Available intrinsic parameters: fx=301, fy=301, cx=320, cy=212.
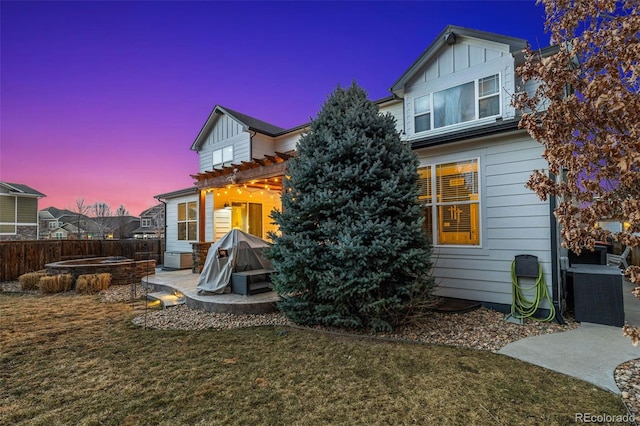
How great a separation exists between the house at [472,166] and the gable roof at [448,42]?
24mm

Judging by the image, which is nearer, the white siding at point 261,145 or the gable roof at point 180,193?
the white siding at point 261,145

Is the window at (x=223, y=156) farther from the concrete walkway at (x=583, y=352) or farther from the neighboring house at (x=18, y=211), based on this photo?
the neighboring house at (x=18, y=211)

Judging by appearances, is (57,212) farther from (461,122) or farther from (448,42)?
(461,122)

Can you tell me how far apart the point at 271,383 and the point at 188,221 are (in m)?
11.6

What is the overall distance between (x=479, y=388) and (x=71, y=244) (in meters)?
15.3

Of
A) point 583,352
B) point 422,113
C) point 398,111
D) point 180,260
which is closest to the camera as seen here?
point 583,352

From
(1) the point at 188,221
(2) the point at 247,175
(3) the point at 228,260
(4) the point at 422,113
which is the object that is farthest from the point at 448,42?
(1) the point at 188,221

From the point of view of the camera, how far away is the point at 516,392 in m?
2.99

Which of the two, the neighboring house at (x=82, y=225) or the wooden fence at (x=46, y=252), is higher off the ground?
the neighboring house at (x=82, y=225)

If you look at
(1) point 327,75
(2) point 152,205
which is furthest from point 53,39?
(2) point 152,205

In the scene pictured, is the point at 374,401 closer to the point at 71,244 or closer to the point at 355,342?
the point at 355,342

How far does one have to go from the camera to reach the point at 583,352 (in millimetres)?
4020

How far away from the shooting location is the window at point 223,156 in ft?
43.8

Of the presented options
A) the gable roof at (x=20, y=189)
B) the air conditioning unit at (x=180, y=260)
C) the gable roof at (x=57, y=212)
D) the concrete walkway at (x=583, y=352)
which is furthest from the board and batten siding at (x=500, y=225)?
the gable roof at (x=57, y=212)
